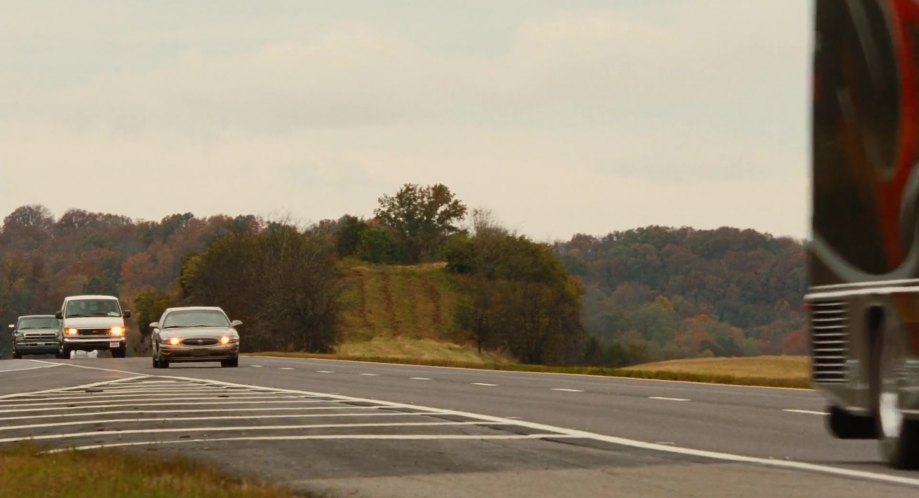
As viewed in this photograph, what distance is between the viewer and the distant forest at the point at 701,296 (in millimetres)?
167375

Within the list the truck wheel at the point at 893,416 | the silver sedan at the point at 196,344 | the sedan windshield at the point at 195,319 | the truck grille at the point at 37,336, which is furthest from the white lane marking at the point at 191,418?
the truck grille at the point at 37,336

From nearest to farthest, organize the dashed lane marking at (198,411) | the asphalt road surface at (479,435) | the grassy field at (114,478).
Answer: the grassy field at (114,478) < the asphalt road surface at (479,435) < the dashed lane marking at (198,411)

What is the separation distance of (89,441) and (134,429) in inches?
64.8

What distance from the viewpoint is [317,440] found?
52.3 feet

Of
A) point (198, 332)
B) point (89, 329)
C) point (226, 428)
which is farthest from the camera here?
point (89, 329)

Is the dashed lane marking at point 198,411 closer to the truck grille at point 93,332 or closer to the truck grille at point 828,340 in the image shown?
the truck grille at point 828,340

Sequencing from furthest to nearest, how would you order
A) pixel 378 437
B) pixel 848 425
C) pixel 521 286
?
pixel 521 286
pixel 378 437
pixel 848 425

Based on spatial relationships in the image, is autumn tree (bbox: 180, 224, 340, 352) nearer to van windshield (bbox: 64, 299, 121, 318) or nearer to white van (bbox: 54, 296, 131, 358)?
van windshield (bbox: 64, 299, 121, 318)

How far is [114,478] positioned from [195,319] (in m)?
32.1

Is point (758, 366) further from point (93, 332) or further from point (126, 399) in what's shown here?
point (126, 399)

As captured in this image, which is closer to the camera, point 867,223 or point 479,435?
point 867,223

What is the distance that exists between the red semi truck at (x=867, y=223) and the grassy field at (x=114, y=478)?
479cm

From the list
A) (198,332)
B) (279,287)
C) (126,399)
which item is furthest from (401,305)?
(126,399)

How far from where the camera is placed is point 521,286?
13438 centimetres
